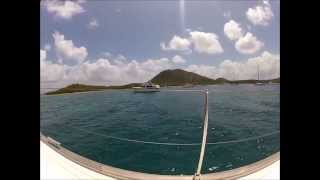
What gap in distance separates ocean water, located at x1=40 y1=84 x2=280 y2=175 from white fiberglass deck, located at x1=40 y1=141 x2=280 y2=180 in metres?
7.47

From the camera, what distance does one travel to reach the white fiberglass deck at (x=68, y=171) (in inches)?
59.9

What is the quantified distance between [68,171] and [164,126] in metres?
17.2

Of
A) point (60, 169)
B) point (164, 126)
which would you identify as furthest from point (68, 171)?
point (164, 126)

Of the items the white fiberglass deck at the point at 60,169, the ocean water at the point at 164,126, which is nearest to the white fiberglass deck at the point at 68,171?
the white fiberglass deck at the point at 60,169

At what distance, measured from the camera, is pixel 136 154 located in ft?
38.0

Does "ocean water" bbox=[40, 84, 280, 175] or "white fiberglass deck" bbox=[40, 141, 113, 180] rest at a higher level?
"white fiberglass deck" bbox=[40, 141, 113, 180]

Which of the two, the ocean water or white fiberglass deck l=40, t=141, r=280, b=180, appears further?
the ocean water

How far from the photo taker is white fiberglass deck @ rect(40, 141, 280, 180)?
59.9 inches

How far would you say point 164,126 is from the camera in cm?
1862

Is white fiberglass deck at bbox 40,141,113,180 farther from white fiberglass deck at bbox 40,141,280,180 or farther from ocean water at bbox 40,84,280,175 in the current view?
ocean water at bbox 40,84,280,175

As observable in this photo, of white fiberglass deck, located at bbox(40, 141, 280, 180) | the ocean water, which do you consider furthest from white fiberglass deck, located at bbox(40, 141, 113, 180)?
the ocean water

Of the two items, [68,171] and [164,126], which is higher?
[68,171]

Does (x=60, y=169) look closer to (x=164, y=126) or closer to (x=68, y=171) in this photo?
(x=68, y=171)
